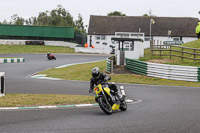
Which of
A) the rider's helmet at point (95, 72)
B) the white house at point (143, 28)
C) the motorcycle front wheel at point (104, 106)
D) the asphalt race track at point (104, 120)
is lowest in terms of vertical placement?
the asphalt race track at point (104, 120)

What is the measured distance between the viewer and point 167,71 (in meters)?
25.2

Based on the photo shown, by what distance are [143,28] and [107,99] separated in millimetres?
62327

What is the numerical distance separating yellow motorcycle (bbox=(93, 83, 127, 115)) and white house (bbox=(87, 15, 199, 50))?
60083 millimetres

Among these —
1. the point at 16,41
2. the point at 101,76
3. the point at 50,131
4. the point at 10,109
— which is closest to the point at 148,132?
the point at 50,131

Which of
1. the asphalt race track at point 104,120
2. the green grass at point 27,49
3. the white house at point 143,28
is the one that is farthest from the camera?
the white house at point 143,28

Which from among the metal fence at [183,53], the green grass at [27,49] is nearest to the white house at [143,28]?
the green grass at [27,49]

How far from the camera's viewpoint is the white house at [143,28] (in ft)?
A: 234

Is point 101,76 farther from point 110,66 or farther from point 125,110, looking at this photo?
point 110,66

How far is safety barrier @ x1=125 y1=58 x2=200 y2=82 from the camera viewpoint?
948 inches

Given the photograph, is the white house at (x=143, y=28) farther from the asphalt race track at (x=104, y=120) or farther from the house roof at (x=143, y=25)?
the asphalt race track at (x=104, y=120)

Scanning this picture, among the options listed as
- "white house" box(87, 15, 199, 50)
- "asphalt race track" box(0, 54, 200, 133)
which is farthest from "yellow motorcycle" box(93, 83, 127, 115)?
"white house" box(87, 15, 199, 50)

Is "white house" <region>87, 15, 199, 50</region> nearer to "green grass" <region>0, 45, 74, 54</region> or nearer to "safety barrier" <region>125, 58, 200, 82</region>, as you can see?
"green grass" <region>0, 45, 74, 54</region>

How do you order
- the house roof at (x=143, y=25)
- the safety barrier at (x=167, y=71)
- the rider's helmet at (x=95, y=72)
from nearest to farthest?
the rider's helmet at (x=95, y=72)
the safety barrier at (x=167, y=71)
the house roof at (x=143, y=25)

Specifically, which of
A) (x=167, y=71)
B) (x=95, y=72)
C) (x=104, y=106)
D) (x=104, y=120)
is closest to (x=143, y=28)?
(x=167, y=71)
